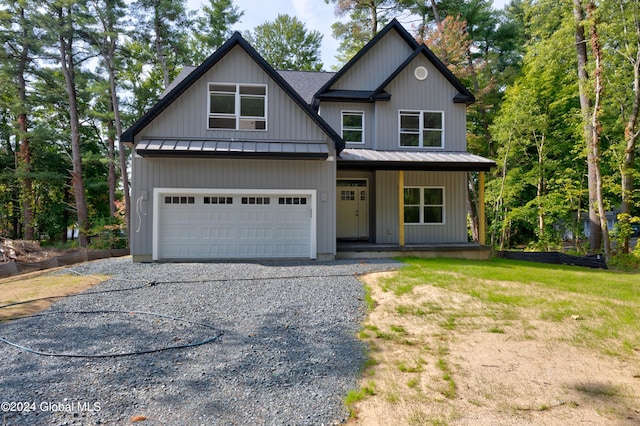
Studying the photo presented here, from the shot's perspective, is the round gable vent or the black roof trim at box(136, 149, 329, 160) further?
the round gable vent

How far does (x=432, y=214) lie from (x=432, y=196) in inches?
27.2

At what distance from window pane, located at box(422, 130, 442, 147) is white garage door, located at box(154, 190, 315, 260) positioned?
5368mm

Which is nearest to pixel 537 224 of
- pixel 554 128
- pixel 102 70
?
pixel 554 128

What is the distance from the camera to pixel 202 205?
33.5 feet

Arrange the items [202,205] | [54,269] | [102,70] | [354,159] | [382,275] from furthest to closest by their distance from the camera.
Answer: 1. [102,70]
2. [354,159]
3. [202,205]
4. [54,269]
5. [382,275]

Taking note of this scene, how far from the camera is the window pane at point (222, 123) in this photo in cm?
1049

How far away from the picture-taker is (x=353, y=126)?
13.0 m

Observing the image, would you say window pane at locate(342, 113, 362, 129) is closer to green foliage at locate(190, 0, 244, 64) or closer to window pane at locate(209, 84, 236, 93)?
window pane at locate(209, 84, 236, 93)

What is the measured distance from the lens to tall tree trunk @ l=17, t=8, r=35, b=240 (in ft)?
66.0

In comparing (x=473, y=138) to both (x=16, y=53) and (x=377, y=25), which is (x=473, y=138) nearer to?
(x=377, y=25)

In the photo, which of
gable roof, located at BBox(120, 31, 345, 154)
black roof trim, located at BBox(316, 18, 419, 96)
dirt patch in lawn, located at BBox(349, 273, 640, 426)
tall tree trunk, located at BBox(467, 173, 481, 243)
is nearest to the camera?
dirt patch in lawn, located at BBox(349, 273, 640, 426)


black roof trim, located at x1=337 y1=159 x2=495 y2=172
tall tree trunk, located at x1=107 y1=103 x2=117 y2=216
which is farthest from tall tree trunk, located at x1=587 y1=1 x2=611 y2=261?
tall tree trunk, located at x1=107 y1=103 x2=117 y2=216

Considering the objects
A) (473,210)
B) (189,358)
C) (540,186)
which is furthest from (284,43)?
(189,358)

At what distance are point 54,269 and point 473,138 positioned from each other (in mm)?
21040
